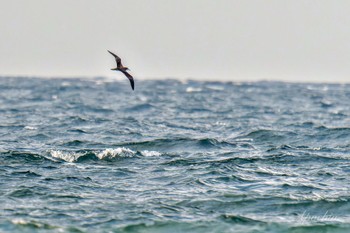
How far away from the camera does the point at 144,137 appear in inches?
1324

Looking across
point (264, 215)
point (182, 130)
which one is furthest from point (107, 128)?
point (264, 215)

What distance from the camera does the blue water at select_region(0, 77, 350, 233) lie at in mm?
19034

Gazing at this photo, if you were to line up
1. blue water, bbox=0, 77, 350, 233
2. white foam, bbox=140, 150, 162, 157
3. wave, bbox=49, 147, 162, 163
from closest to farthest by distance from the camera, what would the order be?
blue water, bbox=0, 77, 350, 233, wave, bbox=49, 147, 162, 163, white foam, bbox=140, 150, 162, 157

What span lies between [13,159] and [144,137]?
8.46 m

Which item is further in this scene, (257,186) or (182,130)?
(182,130)

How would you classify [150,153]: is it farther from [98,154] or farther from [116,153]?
[98,154]

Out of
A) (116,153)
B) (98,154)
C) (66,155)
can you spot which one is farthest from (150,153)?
(66,155)

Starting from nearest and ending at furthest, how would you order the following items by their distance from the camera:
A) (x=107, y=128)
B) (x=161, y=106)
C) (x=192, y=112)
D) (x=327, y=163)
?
(x=327, y=163) < (x=107, y=128) < (x=192, y=112) < (x=161, y=106)

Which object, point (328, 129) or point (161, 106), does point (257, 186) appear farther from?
point (161, 106)

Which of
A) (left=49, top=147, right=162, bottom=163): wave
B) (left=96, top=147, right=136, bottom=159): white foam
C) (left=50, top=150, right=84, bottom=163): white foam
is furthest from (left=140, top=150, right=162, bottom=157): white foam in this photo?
(left=50, top=150, right=84, bottom=163): white foam

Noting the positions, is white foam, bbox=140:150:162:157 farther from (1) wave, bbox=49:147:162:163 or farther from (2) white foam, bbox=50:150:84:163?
(2) white foam, bbox=50:150:84:163

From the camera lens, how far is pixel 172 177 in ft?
78.4

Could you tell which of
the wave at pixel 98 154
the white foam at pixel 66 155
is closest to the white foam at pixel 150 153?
the wave at pixel 98 154

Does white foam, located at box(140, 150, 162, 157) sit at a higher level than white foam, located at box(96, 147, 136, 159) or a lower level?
lower
